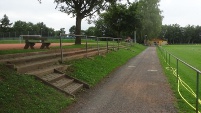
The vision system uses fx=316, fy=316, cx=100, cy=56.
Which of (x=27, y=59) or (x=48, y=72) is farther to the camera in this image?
(x=27, y=59)

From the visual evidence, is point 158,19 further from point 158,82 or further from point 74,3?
point 158,82

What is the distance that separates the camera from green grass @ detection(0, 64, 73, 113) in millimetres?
7562

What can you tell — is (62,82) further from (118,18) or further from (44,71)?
(118,18)

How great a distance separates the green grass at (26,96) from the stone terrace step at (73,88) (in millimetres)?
768

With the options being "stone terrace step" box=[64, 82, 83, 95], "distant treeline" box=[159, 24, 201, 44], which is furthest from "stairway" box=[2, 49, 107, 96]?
"distant treeline" box=[159, 24, 201, 44]

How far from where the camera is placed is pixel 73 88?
11.1 metres

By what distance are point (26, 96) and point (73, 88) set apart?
2.96 meters

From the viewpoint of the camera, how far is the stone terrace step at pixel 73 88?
10.6 meters

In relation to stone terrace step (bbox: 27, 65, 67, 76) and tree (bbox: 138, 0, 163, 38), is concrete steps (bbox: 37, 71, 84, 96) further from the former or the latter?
tree (bbox: 138, 0, 163, 38)

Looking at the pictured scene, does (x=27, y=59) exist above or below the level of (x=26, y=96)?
above

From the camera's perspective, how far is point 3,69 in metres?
9.77

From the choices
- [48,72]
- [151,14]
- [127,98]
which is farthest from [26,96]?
[151,14]

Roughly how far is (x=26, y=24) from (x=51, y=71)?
10371 centimetres

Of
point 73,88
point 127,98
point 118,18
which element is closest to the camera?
point 127,98
